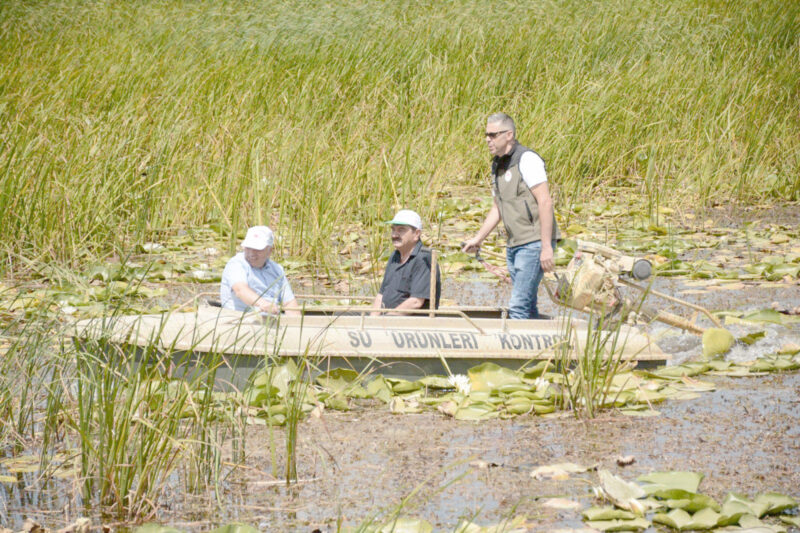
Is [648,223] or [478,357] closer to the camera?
[478,357]

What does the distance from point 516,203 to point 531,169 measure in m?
0.24

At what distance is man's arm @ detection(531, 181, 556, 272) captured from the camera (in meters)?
6.60

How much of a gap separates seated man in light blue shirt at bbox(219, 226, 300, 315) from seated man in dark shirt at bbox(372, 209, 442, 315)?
2.07 feet

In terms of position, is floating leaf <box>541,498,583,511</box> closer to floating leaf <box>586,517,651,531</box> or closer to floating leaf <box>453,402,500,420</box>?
floating leaf <box>586,517,651,531</box>

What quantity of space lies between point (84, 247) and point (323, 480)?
4.55m

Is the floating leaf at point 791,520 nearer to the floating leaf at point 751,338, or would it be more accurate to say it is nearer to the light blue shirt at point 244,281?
the floating leaf at point 751,338

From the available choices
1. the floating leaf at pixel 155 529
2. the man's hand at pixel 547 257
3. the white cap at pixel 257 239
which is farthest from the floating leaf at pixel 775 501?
the white cap at pixel 257 239

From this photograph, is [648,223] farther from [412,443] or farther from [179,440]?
[179,440]

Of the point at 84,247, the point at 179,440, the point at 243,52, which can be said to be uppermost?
the point at 243,52

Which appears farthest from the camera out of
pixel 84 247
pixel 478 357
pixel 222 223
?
pixel 222 223

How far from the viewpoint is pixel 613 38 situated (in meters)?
14.6

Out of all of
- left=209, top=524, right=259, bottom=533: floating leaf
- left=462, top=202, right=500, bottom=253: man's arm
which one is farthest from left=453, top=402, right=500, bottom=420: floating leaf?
left=209, top=524, right=259, bottom=533: floating leaf

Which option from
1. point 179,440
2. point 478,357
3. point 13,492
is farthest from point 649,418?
point 13,492

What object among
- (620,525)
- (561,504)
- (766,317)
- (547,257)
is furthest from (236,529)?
(766,317)
